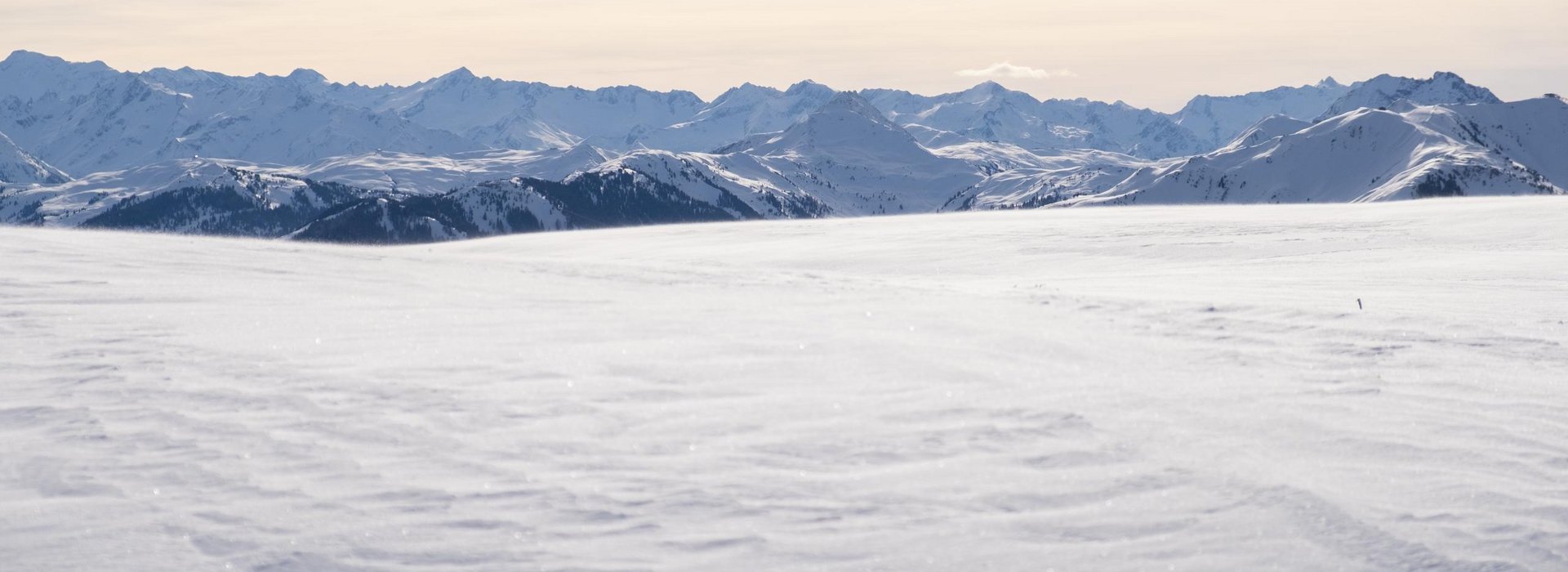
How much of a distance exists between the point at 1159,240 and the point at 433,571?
63.4ft

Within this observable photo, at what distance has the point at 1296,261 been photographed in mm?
18516

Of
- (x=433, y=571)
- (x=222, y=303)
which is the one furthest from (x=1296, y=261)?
(x=433, y=571)

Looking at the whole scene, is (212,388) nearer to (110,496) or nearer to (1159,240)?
(110,496)

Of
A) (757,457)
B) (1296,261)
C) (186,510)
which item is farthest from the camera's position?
(1296,261)

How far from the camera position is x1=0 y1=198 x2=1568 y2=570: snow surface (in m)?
5.51

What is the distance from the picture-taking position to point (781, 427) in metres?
7.38

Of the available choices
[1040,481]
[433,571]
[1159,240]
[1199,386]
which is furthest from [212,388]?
[1159,240]

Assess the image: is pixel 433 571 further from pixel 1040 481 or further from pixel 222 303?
pixel 222 303

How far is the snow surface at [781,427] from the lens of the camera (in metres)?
5.51

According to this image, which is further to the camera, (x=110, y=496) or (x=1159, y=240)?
(x=1159, y=240)

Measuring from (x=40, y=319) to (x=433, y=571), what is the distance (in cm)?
770

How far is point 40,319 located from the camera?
35.3 feet

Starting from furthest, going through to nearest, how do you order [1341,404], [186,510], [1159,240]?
1. [1159,240]
2. [1341,404]
3. [186,510]

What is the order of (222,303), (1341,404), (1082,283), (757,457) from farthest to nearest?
(1082,283), (222,303), (1341,404), (757,457)
